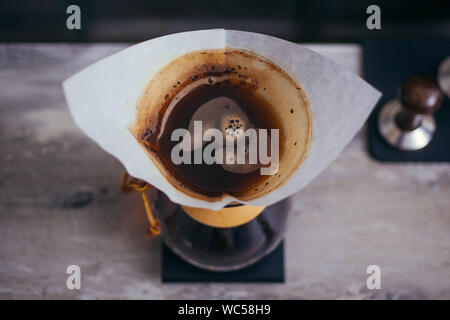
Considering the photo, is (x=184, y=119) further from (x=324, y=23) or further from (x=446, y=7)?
(x=446, y=7)

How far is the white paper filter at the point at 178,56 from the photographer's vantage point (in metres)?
0.37

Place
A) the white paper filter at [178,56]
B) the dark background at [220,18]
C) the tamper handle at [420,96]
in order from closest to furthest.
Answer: the white paper filter at [178,56] → the tamper handle at [420,96] → the dark background at [220,18]

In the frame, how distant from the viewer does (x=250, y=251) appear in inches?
22.6

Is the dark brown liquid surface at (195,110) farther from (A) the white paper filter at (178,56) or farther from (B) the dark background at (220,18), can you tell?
(B) the dark background at (220,18)

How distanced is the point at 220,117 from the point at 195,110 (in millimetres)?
30

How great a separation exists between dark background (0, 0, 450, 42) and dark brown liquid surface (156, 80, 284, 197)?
565 mm

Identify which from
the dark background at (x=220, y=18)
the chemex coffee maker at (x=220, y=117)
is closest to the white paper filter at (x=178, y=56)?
the chemex coffee maker at (x=220, y=117)

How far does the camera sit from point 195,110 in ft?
1.60

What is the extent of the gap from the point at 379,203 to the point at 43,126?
0.52 m

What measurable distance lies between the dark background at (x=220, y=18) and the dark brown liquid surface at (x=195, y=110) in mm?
565

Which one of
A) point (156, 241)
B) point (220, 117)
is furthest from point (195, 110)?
point (156, 241)

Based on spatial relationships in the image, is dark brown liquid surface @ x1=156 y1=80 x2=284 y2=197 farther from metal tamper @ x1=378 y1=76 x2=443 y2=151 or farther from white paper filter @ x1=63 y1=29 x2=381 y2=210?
metal tamper @ x1=378 y1=76 x2=443 y2=151

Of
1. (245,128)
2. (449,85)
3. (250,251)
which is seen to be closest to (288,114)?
(245,128)

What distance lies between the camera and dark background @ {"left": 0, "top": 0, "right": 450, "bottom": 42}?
1.02 metres
